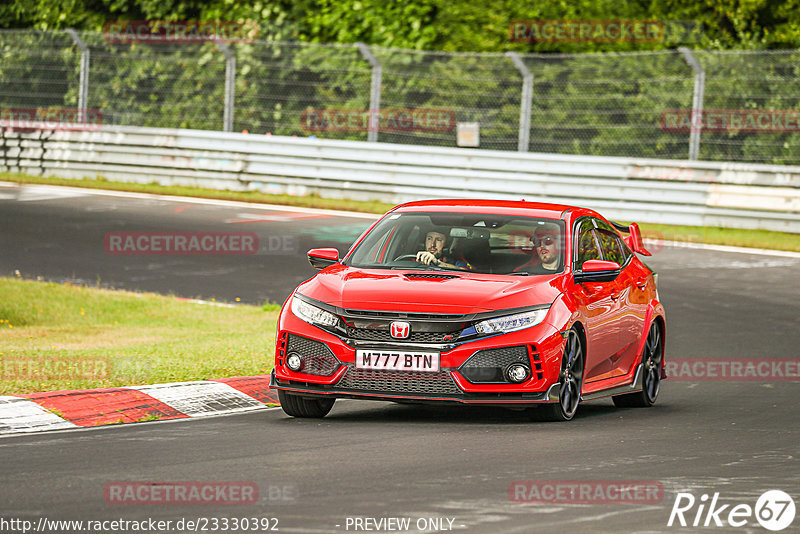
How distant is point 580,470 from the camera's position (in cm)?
750

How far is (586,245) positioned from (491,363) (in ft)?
6.39

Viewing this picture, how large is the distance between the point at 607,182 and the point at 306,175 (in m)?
5.63

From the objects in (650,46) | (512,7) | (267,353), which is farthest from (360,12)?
(267,353)

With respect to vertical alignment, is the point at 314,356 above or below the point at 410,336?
below

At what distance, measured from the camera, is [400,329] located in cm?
888

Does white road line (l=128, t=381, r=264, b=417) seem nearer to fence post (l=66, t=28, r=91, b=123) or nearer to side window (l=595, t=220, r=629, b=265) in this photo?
side window (l=595, t=220, r=629, b=265)
